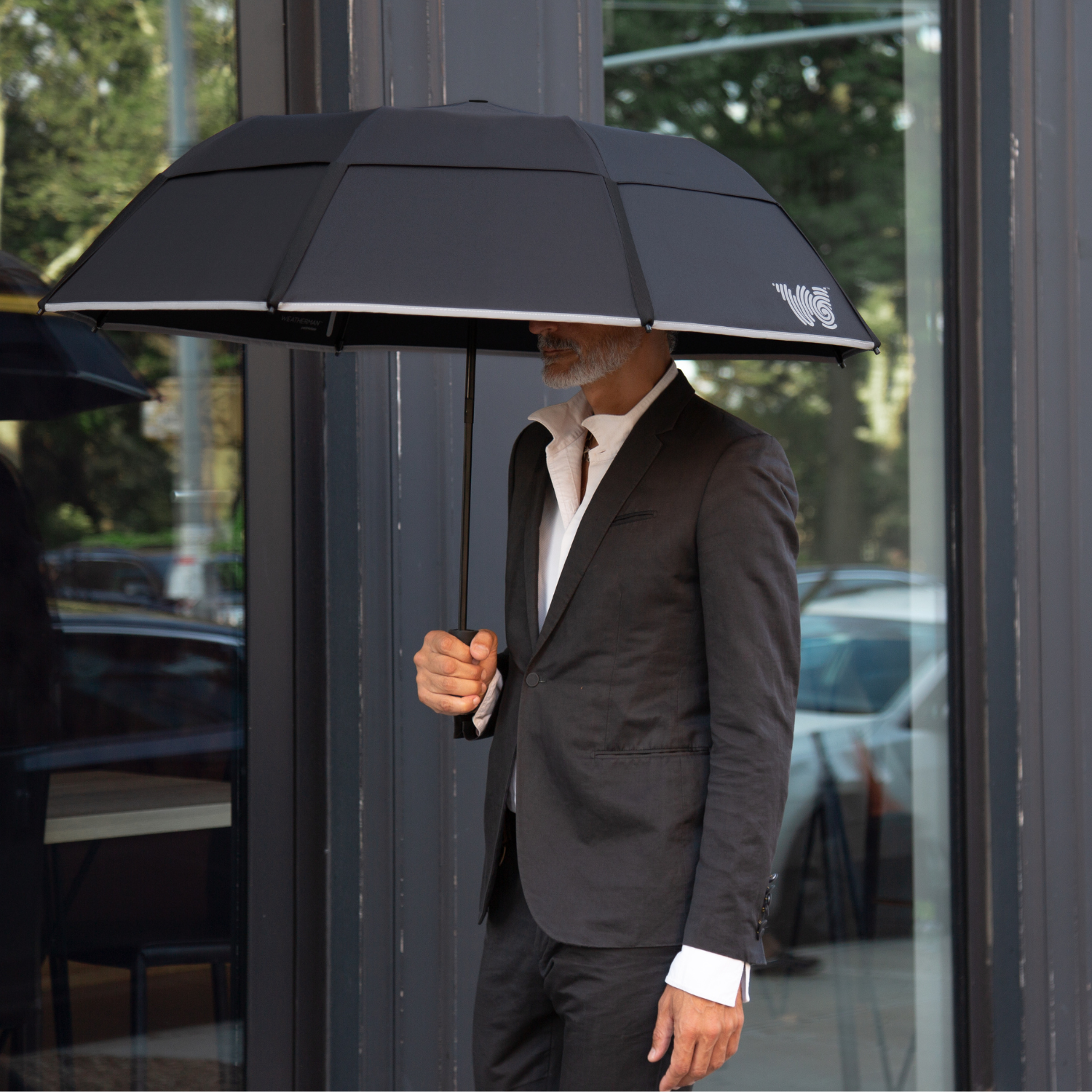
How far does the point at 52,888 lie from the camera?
2.62 metres

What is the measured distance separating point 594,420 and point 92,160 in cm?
150

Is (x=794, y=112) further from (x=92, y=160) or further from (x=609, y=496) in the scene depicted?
(x=609, y=496)

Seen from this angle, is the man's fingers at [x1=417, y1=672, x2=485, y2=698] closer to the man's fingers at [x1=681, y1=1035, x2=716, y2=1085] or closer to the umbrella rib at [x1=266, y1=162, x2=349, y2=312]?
the man's fingers at [x1=681, y1=1035, x2=716, y2=1085]

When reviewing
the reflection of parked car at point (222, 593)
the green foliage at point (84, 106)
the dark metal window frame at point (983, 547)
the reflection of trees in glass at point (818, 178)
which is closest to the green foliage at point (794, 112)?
the reflection of trees in glass at point (818, 178)

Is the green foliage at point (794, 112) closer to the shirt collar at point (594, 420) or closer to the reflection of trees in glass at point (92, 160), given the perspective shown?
the reflection of trees in glass at point (92, 160)

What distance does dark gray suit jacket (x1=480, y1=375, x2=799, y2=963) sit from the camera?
166 cm

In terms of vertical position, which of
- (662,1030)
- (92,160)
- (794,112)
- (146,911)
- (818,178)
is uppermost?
(794,112)

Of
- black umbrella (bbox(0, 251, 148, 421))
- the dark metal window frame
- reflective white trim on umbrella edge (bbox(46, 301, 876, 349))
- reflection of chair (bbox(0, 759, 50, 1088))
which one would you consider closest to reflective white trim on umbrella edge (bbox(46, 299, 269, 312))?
reflective white trim on umbrella edge (bbox(46, 301, 876, 349))

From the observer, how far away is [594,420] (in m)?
1.85

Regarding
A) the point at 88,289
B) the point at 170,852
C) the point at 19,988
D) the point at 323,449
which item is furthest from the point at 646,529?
the point at 19,988

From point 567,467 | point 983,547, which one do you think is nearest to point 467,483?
point 567,467

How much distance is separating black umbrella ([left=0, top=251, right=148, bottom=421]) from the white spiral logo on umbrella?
169 centimetres

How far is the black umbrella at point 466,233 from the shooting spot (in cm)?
137

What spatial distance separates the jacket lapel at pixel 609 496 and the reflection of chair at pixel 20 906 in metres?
1.40
